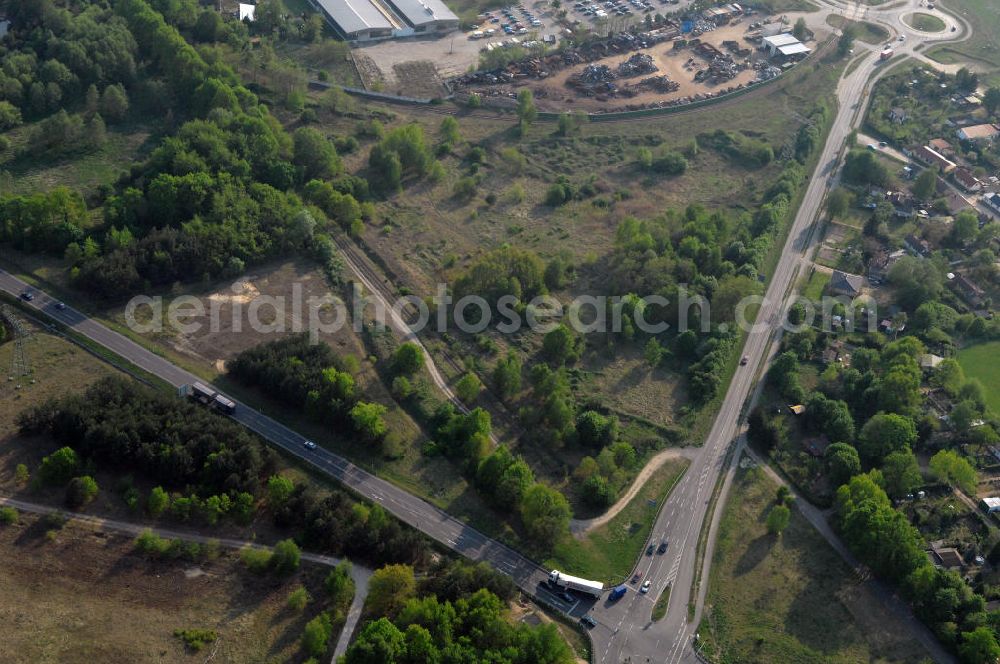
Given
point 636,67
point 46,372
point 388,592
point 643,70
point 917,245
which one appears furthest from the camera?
point 643,70

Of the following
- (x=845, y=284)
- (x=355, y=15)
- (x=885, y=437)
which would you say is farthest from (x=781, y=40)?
(x=885, y=437)

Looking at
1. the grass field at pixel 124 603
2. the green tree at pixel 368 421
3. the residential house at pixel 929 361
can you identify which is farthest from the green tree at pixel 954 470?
the grass field at pixel 124 603

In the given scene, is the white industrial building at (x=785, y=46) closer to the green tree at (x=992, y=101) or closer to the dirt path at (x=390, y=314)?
the green tree at (x=992, y=101)

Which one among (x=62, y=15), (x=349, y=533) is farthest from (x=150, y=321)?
(x=62, y=15)

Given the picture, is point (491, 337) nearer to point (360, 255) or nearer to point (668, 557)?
point (360, 255)

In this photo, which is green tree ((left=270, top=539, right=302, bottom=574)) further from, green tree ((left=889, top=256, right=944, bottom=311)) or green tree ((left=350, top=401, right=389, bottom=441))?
green tree ((left=889, top=256, right=944, bottom=311))

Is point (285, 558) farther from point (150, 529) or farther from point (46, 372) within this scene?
point (46, 372)
